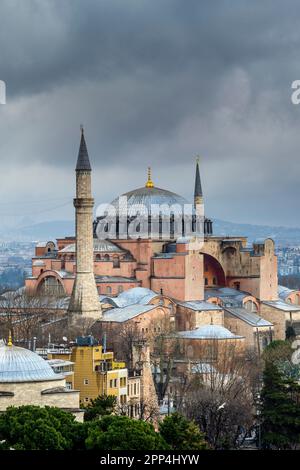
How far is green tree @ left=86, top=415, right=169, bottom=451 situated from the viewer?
3073 centimetres

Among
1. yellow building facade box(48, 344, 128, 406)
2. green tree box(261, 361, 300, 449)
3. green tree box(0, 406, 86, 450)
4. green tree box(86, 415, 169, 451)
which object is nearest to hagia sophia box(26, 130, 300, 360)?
yellow building facade box(48, 344, 128, 406)

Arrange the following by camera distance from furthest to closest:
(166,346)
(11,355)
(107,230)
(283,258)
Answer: (283,258)
(107,230)
(166,346)
(11,355)

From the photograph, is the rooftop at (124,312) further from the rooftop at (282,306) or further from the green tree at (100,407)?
the green tree at (100,407)

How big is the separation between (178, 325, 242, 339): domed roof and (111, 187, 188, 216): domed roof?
11859mm

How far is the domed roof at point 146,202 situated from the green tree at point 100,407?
1208 inches

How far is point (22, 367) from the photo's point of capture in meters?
36.8

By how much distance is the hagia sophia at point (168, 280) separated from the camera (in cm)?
6025

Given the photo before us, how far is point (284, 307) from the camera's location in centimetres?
6894

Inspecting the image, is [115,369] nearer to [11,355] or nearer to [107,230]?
[11,355]

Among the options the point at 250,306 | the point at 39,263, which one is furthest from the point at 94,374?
the point at 39,263

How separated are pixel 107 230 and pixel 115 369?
27.3 metres

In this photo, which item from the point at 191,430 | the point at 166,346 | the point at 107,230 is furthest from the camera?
the point at 107,230
